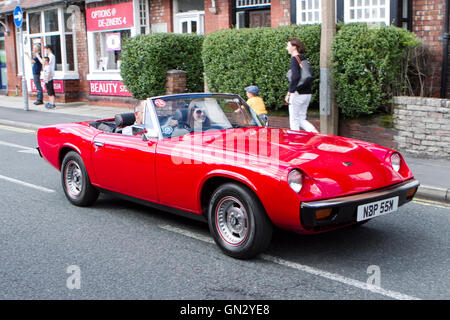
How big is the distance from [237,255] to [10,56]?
2334cm

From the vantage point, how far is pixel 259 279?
4.26 m

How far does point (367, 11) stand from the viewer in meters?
12.1

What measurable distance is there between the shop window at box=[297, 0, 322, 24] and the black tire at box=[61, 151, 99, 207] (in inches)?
331

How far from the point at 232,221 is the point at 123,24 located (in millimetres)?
15551

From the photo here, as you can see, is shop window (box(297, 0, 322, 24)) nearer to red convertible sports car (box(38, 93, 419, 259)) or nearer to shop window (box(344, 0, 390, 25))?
shop window (box(344, 0, 390, 25))

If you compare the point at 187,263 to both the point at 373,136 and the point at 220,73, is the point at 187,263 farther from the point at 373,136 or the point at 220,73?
the point at 220,73

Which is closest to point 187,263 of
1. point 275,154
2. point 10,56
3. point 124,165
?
point 275,154

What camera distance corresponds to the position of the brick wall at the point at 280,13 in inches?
555

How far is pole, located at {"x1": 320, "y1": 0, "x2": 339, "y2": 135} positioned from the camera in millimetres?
9750

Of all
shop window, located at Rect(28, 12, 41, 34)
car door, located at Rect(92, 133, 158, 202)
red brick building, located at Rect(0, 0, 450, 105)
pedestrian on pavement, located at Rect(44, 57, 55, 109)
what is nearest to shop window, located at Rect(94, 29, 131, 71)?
red brick building, located at Rect(0, 0, 450, 105)

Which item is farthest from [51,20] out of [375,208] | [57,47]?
[375,208]
